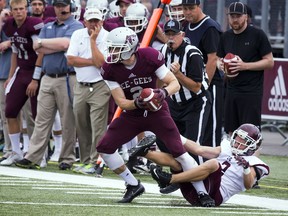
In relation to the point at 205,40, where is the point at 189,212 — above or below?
below

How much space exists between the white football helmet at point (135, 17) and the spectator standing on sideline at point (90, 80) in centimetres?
32

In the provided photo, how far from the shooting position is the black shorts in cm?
1230

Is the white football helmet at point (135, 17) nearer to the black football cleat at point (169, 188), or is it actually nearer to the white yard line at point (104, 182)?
the white yard line at point (104, 182)

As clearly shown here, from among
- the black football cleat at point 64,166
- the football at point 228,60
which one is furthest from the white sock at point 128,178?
the black football cleat at point 64,166

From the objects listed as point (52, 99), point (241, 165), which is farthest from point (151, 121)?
point (52, 99)

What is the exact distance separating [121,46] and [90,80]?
2.99 meters

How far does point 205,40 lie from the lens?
1195 centimetres

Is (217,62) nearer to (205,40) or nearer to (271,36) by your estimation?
(205,40)

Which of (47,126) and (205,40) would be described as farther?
(47,126)

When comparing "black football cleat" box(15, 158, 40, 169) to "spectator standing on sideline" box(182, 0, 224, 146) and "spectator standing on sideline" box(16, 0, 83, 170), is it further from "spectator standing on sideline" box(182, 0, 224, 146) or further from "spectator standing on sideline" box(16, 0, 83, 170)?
"spectator standing on sideline" box(182, 0, 224, 146)

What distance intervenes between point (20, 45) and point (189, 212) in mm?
5198

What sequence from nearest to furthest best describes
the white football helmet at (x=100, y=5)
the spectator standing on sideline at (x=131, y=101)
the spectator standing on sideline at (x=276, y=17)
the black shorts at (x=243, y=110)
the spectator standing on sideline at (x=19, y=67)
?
the spectator standing on sideline at (x=131, y=101), the black shorts at (x=243, y=110), the white football helmet at (x=100, y=5), the spectator standing on sideline at (x=19, y=67), the spectator standing on sideline at (x=276, y=17)

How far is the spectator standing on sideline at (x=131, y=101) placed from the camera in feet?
33.0

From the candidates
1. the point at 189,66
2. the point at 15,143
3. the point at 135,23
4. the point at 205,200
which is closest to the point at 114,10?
the point at 135,23
